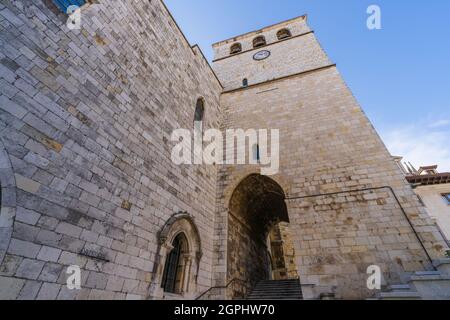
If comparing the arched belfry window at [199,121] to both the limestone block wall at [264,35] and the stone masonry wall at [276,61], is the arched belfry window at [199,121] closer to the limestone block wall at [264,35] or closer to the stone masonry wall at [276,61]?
the stone masonry wall at [276,61]

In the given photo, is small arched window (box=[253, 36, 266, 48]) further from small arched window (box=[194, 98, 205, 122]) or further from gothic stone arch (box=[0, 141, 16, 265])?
gothic stone arch (box=[0, 141, 16, 265])

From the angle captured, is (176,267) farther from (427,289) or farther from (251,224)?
(427,289)

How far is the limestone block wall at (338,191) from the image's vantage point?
4898 mm

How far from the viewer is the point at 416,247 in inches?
188

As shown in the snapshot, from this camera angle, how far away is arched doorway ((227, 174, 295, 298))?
7.09 meters

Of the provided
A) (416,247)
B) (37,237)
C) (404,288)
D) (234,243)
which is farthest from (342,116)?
(37,237)

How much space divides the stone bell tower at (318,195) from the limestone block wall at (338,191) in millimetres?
23

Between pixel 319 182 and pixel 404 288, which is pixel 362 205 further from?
pixel 404 288

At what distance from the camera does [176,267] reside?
523 centimetres

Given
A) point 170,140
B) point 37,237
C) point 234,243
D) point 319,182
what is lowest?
point 37,237

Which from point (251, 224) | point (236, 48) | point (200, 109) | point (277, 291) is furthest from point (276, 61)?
point (277, 291)

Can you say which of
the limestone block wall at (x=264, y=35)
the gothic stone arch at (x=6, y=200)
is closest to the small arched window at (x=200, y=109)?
the gothic stone arch at (x=6, y=200)

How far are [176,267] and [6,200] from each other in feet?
12.3

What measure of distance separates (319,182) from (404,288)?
3.07 metres
